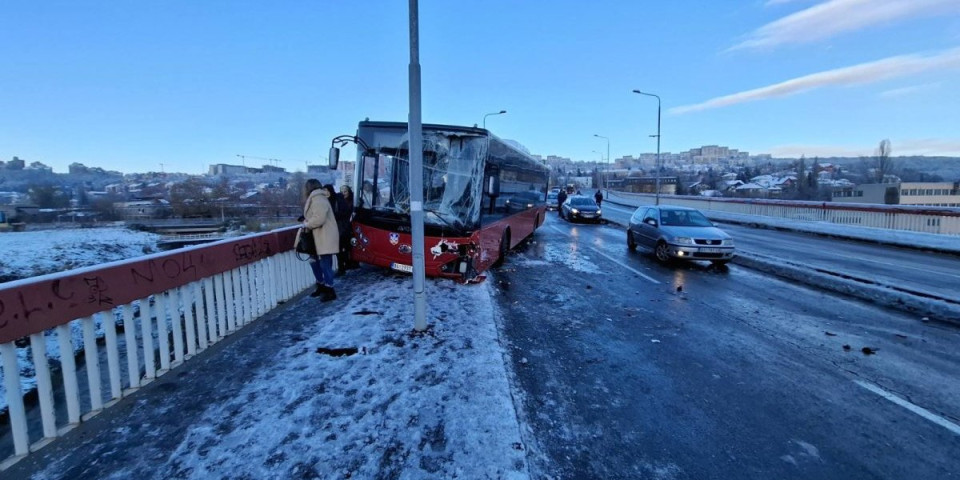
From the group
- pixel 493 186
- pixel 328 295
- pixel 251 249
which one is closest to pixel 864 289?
pixel 493 186

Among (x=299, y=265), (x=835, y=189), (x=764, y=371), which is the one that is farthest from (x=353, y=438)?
(x=835, y=189)

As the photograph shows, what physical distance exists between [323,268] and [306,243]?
51 cm

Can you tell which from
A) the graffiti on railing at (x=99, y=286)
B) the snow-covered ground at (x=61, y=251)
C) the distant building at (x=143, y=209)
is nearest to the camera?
the graffiti on railing at (x=99, y=286)

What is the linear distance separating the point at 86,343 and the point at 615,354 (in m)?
5.28

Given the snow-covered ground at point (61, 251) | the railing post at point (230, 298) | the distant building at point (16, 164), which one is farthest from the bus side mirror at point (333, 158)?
the distant building at point (16, 164)

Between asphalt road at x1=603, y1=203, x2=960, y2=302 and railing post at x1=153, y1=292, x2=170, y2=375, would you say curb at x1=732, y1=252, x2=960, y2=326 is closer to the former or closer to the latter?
asphalt road at x1=603, y1=203, x2=960, y2=302

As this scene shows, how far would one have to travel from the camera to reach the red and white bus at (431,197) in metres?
8.06

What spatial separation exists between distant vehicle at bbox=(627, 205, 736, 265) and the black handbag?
30.6 feet

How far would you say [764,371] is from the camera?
4.84m

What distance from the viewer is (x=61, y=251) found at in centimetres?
3161

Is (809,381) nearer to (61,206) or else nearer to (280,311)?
(280,311)

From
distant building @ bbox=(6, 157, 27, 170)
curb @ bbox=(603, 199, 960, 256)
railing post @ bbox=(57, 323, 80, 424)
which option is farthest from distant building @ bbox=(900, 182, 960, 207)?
distant building @ bbox=(6, 157, 27, 170)

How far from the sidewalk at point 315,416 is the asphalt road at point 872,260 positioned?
9.30m

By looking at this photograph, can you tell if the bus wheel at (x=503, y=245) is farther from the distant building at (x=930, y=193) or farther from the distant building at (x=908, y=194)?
the distant building at (x=930, y=193)
